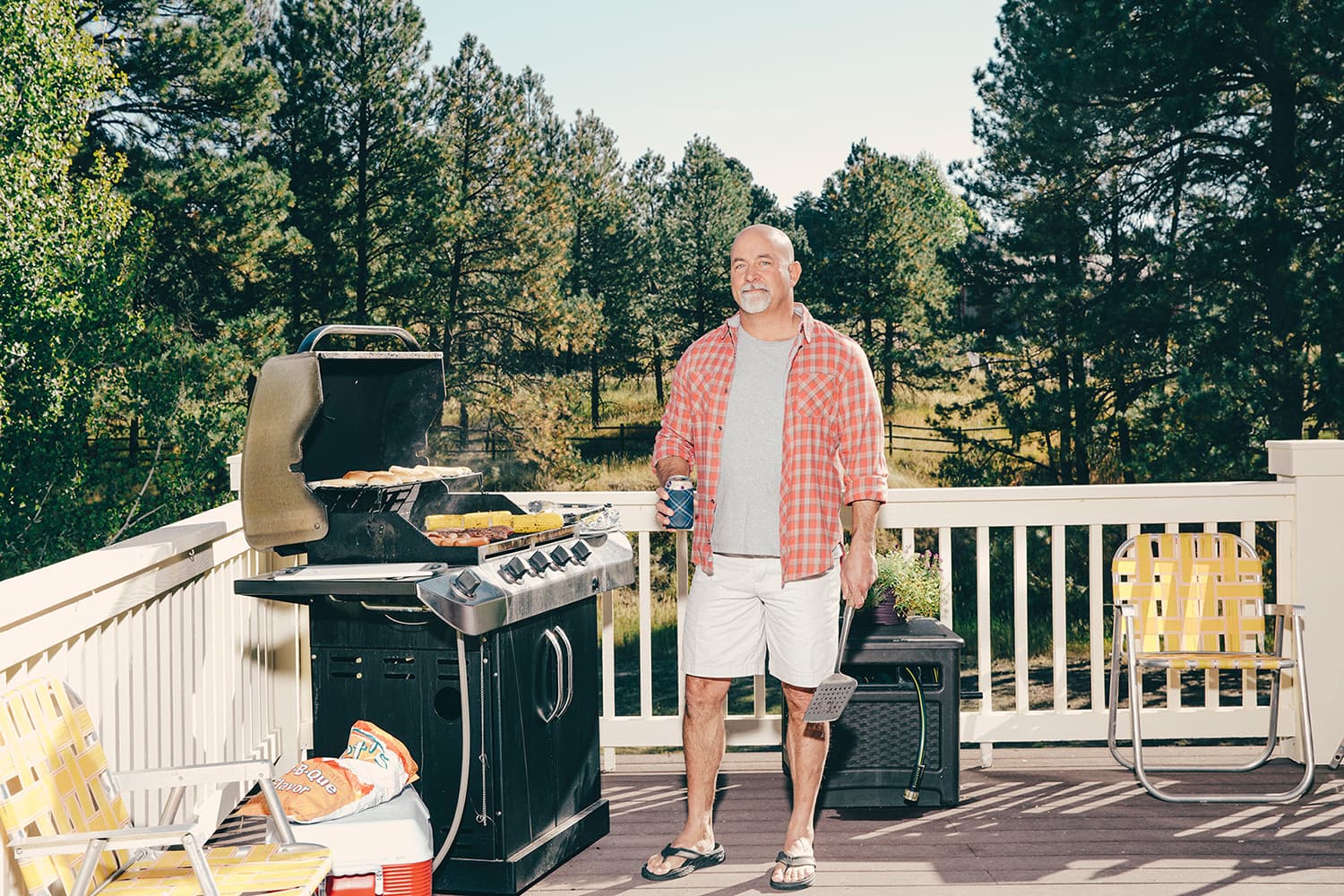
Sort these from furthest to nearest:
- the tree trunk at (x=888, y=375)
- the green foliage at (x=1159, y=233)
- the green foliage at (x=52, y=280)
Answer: the tree trunk at (x=888, y=375) < the green foliage at (x=52, y=280) < the green foliage at (x=1159, y=233)

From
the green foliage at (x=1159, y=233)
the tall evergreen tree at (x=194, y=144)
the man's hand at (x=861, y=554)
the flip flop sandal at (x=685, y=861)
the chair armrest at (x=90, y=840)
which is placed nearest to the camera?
the chair armrest at (x=90, y=840)

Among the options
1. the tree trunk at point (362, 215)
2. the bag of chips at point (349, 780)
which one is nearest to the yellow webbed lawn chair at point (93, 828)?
the bag of chips at point (349, 780)

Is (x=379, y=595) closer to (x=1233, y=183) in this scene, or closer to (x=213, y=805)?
(x=213, y=805)

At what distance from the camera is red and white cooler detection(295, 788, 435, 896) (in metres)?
2.54

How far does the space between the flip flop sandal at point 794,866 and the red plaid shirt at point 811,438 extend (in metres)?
0.68

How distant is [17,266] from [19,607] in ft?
58.8

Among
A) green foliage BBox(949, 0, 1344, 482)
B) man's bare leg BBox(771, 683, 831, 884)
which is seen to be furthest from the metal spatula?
green foliage BBox(949, 0, 1344, 482)

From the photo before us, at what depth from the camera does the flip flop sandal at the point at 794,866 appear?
9.85ft

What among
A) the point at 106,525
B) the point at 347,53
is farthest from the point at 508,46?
the point at 106,525

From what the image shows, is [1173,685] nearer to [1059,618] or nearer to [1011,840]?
[1059,618]

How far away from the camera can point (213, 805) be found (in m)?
3.24

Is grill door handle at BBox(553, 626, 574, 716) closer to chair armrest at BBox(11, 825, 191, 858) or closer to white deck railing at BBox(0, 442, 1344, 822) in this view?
white deck railing at BBox(0, 442, 1344, 822)

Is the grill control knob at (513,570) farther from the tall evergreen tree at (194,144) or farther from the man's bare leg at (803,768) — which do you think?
the tall evergreen tree at (194,144)

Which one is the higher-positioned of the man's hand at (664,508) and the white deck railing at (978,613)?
the man's hand at (664,508)
